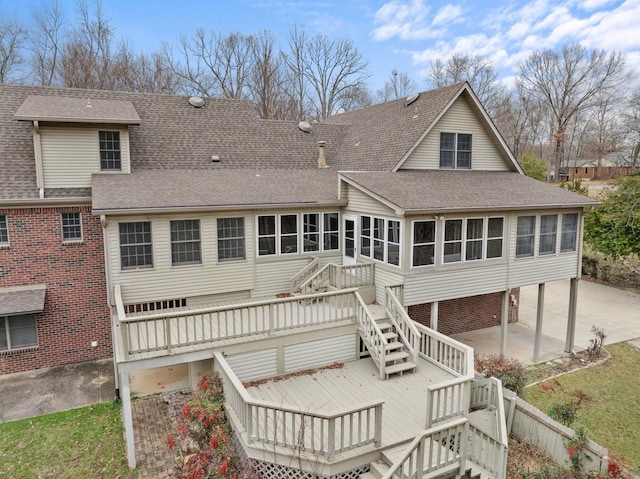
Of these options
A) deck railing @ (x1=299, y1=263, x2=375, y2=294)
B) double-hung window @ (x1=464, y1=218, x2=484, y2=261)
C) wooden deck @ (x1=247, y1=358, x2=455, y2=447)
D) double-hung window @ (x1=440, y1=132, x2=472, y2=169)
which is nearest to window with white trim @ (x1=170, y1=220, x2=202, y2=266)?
deck railing @ (x1=299, y1=263, x2=375, y2=294)

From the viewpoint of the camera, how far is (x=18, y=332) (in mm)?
12164

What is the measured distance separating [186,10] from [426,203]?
3420 cm

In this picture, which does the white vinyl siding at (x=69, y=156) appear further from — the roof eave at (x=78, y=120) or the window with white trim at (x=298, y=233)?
the window with white trim at (x=298, y=233)

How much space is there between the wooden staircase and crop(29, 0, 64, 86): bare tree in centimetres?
2965

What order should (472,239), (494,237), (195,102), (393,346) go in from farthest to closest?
(195,102)
(494,237)
(472,239)
(393,346)

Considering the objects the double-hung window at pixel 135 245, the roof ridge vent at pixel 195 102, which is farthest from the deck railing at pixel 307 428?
the roof ridge vent at pixel 195 102

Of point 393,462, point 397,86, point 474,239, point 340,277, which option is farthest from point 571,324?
point 397,86

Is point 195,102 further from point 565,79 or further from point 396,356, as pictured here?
point 565,79

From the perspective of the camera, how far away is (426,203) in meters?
11.3

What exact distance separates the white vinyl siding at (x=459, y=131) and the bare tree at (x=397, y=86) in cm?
3244

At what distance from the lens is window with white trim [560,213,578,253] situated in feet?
46.1

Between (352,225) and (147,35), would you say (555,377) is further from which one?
(147,35)

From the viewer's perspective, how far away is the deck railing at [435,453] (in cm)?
671

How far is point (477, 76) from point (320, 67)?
17.2 m
